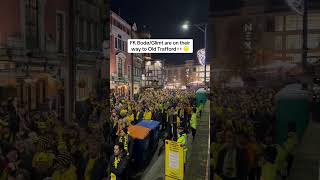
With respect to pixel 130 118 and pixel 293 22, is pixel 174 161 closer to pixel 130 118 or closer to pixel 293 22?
pixel 293 22

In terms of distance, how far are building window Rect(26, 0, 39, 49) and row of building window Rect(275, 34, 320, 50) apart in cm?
192

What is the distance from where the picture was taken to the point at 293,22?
109 inches

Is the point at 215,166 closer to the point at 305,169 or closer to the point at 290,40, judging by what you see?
Answer: the point at 305,169

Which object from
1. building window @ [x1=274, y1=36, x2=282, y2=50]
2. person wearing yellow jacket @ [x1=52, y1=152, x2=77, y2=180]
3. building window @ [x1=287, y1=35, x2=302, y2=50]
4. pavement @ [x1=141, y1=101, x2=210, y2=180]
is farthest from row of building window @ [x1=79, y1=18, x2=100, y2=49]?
pavement @ [x1=141, y1=101, x2=210, y2=180]

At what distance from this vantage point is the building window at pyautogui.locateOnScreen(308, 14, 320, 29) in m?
2.67

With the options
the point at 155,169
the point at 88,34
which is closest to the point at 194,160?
the point at 155,169

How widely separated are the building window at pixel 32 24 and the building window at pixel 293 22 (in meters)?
2.01

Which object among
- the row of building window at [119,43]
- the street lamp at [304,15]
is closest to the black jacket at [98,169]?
the street lamp at [304,15]

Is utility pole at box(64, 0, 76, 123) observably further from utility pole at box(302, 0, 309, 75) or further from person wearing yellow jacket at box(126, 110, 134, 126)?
person wearing yellow jacket at box(126, 110, 134, 126)

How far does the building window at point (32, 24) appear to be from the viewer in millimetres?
2705

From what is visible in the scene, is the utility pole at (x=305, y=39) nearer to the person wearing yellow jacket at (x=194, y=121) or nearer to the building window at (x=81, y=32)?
the building window at (x=81, y=32)

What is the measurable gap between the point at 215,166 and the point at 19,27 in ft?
6.33

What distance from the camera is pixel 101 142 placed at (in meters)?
3.41

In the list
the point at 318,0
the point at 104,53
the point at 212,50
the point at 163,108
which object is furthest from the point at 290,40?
the point at 163,108
